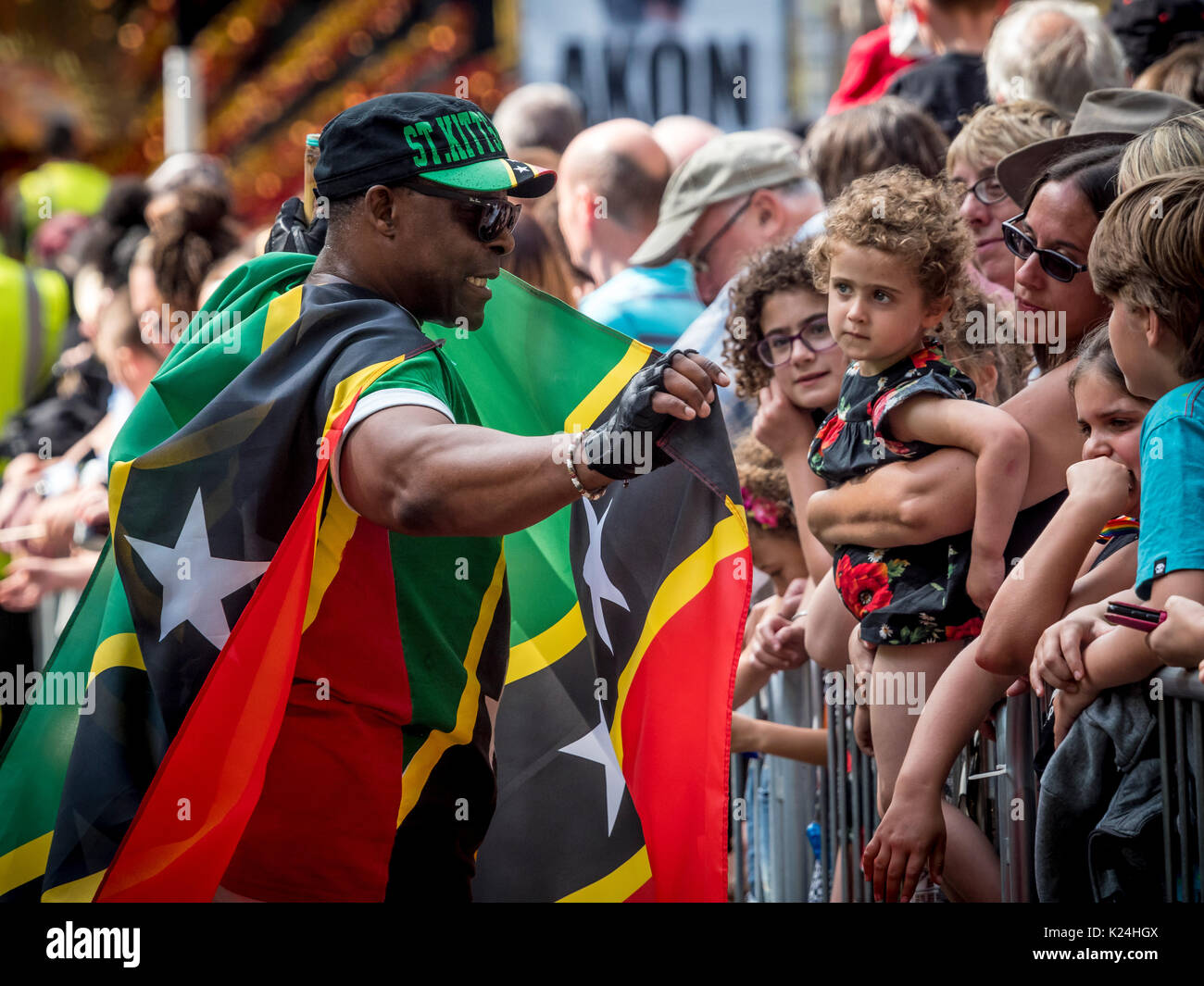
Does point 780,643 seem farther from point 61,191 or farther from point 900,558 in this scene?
point 61,191

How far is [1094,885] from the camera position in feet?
8.75

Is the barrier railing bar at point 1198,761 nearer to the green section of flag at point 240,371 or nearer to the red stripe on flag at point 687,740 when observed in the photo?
the red stripe on flag at point 687,740

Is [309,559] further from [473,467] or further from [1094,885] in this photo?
[1094,885]

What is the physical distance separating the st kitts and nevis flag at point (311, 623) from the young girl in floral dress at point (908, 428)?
1.25 ft

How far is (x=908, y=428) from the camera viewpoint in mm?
→ 3162

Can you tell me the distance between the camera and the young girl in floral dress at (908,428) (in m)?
3.05

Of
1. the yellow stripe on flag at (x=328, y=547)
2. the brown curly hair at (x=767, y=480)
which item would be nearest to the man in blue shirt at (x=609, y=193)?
the brown curly hair at (x=767, y=480)

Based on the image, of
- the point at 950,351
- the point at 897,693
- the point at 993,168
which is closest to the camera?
the point at 897,693

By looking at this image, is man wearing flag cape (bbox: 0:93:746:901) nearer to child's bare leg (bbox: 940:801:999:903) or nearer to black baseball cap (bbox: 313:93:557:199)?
black baseball cap (bbox: 313:93:557:199)

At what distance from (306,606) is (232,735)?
24 centimetres

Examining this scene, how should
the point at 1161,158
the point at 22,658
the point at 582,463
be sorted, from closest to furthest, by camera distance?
the point at 582,463
the point at 1161,158
the point at 22,658

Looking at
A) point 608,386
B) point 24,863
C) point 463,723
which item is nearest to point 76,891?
point 24,863
